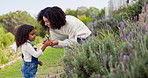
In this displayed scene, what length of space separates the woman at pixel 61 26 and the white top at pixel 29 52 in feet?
0.85

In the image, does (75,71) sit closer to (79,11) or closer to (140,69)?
(140,69)

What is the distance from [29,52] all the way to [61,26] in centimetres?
65

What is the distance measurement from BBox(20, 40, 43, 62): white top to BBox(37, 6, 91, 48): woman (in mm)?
260

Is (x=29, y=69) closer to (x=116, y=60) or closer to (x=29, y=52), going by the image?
(x=29, y=52)

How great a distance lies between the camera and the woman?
333 cm

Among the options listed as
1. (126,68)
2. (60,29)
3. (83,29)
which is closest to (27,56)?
(60,29)

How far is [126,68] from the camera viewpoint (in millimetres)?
1360

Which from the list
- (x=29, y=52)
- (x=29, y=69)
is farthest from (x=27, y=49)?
(x=29, y=69)

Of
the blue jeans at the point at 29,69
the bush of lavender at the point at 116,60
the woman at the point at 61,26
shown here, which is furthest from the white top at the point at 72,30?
the bush of lavender at the point at 116,60

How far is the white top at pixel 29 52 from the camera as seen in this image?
338 cm

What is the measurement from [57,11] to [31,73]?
106 cm

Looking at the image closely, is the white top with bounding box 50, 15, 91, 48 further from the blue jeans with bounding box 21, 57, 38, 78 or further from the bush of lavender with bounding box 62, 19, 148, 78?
the bush of lavender with bounding box 62, 19, 148, 78

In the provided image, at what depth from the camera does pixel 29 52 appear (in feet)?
11.2

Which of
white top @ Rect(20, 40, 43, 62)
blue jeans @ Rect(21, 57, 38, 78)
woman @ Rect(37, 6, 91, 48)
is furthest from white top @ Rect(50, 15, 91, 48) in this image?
blue jeans @ Rect(21, 57, 38, 78)
